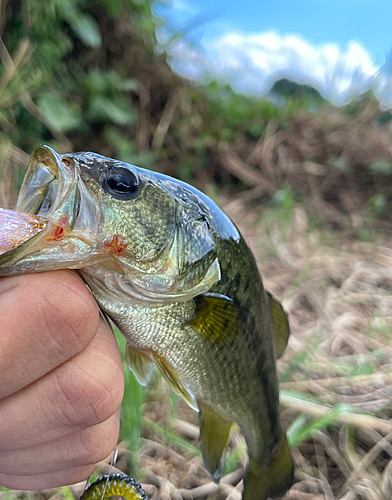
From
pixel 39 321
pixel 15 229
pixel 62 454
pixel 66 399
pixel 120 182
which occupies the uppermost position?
pixel 120 182

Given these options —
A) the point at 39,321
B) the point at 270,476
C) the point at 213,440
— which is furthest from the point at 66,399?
the point at 270,476

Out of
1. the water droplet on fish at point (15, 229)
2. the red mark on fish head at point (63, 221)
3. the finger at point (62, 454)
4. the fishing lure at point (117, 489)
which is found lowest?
the fishing lure at point (117, 489)

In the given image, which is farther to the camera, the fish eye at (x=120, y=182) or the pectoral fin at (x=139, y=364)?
the pectoral fin at (x=139, y=364)

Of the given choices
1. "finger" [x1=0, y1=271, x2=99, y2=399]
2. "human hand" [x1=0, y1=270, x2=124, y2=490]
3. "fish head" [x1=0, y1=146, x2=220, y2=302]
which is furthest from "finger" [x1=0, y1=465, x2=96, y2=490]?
"fish head" [x1=0, y1=146, x2=220, y2=302]

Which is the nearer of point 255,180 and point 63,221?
point 63,221

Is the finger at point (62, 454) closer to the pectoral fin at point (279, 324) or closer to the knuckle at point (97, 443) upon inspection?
the knuckle at point (97, 443)

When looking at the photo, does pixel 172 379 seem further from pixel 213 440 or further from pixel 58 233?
pixel 58 233

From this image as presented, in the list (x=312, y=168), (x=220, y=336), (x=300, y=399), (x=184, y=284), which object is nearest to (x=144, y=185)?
(x=184, y=284)

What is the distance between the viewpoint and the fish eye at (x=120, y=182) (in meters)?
0.59

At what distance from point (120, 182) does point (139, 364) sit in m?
0.39

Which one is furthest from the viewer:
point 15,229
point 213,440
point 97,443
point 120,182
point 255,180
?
point 255,180

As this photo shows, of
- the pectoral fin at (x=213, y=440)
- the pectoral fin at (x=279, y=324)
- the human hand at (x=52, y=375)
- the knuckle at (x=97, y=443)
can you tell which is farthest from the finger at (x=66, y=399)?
the pectoral fin at (x=279, y=324)

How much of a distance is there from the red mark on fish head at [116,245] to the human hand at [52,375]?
0.22ft

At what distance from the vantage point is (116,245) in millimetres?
585
